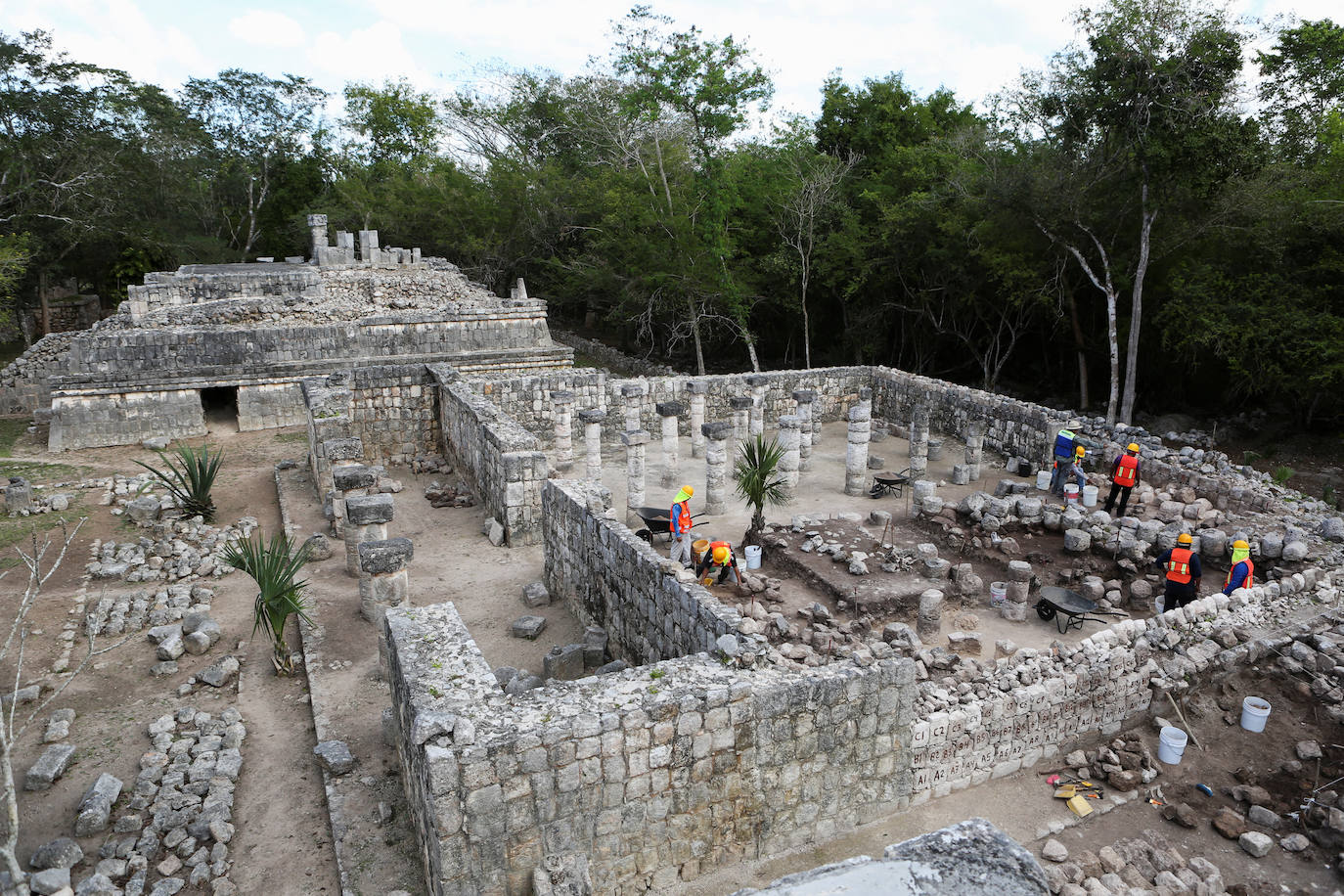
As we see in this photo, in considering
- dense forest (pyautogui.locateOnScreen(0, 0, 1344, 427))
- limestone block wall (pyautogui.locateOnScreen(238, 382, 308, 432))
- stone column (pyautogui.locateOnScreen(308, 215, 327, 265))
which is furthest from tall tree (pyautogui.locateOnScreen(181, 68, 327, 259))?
limestone block wall (pyautogui.locateOnScreen(238, 382, 308, 432))

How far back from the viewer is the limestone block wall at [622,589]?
22.6 feet

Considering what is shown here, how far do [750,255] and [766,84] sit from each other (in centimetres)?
570

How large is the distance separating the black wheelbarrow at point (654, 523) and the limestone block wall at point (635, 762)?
5607 millimetres

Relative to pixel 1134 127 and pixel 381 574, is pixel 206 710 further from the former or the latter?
pixel 1134 127

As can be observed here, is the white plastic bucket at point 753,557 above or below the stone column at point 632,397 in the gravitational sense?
below

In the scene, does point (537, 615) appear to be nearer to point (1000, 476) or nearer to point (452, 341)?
point (1000, 476)

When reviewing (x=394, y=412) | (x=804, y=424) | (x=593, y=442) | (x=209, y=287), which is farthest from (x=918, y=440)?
(x=209, y=287)

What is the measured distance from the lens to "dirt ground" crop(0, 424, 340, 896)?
20.3 feet

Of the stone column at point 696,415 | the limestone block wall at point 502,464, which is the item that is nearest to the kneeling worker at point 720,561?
the limestone block wall at point 502,464

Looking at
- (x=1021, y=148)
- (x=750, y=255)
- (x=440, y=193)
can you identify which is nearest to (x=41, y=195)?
(x=440, y=193)

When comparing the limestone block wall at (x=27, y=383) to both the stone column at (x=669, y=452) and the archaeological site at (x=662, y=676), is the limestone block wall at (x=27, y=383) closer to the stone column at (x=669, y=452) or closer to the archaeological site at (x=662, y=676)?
the archaeological site at (x=662, y=676)

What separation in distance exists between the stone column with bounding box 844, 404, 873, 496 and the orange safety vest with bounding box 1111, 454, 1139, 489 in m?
3.92

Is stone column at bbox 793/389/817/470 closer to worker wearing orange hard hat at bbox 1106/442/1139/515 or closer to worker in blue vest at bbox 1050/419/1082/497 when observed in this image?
worker in blue vest at bbox 1050/419/1082/497

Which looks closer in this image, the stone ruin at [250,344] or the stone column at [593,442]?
the stone column at [593,442]
